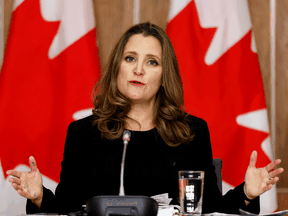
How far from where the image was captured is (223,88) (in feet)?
7.48

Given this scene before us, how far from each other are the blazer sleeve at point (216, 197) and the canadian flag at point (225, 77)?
0.56 metres

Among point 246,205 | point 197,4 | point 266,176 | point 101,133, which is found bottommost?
point 246,205

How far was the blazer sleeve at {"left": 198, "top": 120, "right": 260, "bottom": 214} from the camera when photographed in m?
1.17

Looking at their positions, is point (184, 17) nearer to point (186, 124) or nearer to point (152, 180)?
point (186, 124)

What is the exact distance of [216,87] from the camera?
2273 millimetres

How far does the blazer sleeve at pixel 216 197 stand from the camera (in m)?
1.17

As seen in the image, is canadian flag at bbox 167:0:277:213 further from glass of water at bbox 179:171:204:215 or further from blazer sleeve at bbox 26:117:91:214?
glass of water at bbox 179:171:204:215

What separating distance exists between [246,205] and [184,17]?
1.55m

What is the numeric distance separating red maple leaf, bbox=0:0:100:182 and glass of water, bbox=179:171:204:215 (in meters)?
1.42

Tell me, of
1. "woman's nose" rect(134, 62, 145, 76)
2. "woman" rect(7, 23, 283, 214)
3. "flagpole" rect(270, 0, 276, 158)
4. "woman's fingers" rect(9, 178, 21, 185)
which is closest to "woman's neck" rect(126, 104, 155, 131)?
"woman" rect(7, 23, 283, 214)

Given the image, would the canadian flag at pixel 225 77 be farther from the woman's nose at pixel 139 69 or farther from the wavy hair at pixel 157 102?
the woman's nose at pixel 139 69

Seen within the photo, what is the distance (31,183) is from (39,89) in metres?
1.17

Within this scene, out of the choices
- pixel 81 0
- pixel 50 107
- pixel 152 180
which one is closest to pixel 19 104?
pixel 50 107

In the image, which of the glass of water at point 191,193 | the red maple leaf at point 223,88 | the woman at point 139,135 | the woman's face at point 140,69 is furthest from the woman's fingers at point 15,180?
the red maple leaf at point 223,88
